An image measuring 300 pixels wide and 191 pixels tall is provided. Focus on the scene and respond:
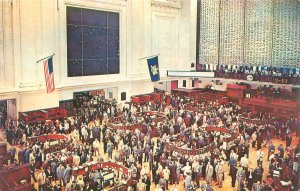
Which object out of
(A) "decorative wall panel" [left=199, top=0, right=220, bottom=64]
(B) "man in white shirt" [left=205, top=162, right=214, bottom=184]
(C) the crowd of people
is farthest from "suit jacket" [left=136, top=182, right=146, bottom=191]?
(A) "decorative wall panel" [left=199, top=0, right=220, bottom=64]

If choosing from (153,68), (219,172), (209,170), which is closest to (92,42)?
(153,68)

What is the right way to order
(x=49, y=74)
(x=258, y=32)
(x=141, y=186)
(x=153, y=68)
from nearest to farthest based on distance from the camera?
(x=141, y=186) < (x=49, y=74) < (x=153, y=68) < (x=258, y=32)

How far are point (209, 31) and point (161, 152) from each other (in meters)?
22.6

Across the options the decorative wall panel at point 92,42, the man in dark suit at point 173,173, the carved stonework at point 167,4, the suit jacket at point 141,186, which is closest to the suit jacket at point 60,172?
the suit jacket at point 141,186

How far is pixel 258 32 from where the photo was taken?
31.7 m

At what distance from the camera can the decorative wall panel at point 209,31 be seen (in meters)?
35.0

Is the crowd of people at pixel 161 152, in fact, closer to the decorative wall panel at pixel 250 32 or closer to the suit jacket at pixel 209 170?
the suit jacket at pixel 209 170

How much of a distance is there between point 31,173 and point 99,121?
9912 mm

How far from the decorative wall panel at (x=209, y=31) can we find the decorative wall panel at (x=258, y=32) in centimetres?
350

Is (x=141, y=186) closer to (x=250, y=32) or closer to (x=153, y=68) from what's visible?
(x=153, y=68)

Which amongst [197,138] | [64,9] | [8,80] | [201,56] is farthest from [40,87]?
[201,56]

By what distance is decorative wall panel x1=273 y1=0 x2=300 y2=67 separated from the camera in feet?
94.4

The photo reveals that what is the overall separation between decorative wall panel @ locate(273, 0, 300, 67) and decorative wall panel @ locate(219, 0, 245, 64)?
3620mm

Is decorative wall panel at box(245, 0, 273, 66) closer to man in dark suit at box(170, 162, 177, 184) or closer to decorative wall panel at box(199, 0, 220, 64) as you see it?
decorative wall panel at box(199, 0, 220, 64)
